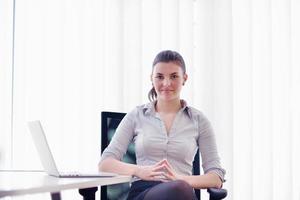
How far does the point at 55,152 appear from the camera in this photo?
2623mm

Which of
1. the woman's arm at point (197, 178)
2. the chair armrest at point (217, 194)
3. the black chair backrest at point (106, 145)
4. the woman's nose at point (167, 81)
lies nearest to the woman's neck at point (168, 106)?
the woman's nose at point (167, 81)

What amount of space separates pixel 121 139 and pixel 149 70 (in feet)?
2.81

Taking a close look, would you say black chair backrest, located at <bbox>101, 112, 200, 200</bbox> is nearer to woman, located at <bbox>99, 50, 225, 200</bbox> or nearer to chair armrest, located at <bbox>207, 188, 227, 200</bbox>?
woman, located at <bbox>99, 50, 225, 200</bbox>

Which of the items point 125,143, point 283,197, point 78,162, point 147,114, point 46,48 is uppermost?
point 46,48

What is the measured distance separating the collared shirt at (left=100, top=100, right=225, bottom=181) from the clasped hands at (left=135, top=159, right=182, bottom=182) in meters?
0.22

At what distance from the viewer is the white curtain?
2512mm

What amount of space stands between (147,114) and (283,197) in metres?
1.02

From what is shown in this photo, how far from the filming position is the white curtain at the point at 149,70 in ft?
8.24

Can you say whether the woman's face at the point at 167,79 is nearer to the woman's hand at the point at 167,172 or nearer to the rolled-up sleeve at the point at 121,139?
the rolled-up sleeve at the point at 121,139

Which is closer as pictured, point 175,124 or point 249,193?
point 175,124

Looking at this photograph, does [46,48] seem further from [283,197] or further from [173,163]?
[283,197]

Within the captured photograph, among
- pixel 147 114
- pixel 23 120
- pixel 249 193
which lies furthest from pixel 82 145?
pixel 249 193

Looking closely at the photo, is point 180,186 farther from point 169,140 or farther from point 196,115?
point 196,115

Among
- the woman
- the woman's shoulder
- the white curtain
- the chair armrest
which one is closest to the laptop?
the woman
